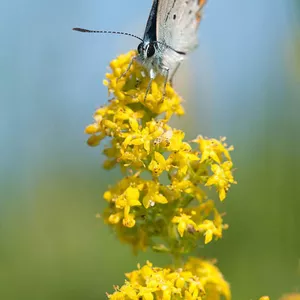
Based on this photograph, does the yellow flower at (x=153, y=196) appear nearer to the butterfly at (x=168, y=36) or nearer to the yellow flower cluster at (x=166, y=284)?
the yellow flower cluster at (x=166, y=284)

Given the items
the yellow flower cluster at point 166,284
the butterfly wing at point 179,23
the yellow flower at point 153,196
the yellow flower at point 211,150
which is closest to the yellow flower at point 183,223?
the yellow flower at point 153,196

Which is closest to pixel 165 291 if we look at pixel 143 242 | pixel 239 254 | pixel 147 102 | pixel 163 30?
pixel 143 242

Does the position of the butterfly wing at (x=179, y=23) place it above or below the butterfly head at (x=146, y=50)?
above

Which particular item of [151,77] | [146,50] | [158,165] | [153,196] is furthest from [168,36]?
[153,196]

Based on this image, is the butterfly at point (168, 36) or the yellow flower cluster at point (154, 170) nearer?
the yellow flower cluster at point (154, 170)

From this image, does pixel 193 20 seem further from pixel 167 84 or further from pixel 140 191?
pixel 140 191

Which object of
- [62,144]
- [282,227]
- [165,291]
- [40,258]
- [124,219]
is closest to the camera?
[165,291]

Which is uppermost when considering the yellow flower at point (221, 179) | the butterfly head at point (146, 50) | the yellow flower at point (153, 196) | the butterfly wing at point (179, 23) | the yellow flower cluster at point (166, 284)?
the butterfly wing at point (179, 23)
